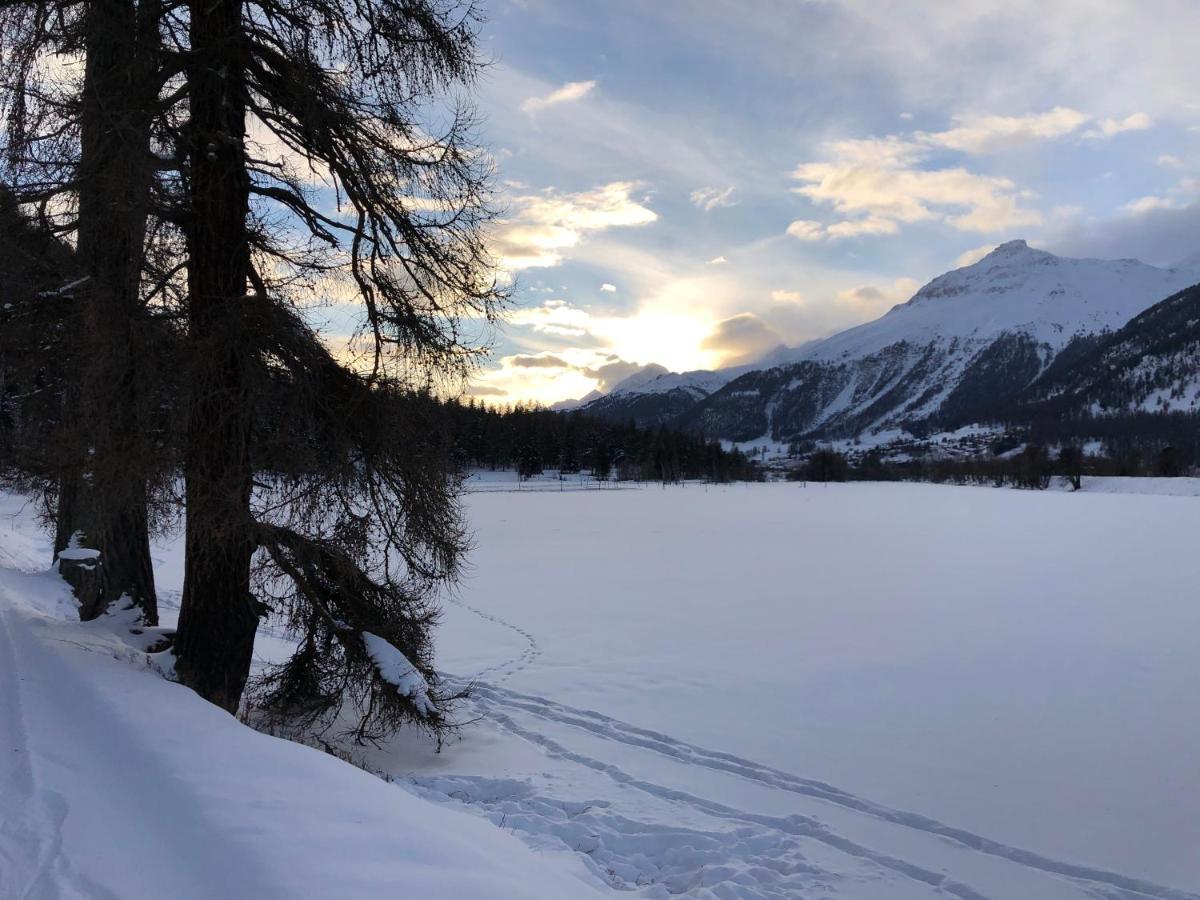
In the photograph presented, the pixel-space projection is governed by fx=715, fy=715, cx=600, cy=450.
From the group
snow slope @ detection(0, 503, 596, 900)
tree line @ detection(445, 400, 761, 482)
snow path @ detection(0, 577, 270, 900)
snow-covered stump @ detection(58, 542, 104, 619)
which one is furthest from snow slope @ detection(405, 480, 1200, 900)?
tree line @ detection(445, 400, 761, 482)

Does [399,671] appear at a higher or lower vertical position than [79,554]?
lower

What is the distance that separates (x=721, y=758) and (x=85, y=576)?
716 centimetres

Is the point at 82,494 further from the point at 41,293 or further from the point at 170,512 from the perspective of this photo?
the point at 41,293

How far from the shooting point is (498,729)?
8391 mm

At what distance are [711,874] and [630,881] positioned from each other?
24.7 inches

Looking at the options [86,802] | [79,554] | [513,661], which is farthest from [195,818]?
[513,661]

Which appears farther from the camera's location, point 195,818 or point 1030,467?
point 1030,467

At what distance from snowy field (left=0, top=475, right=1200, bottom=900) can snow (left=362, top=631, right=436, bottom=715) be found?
72 centimetres

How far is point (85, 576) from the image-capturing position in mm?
7734

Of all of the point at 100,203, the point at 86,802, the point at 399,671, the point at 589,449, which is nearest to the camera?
the point at 86,802

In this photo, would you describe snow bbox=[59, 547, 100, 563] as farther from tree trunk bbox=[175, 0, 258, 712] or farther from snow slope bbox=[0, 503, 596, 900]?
snow slope bbox=[0, 503, 596, 900]

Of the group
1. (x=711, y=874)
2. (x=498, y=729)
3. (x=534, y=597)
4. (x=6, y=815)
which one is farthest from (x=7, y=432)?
(x=534, y=597)

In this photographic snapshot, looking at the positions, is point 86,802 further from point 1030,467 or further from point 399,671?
point 1030,467

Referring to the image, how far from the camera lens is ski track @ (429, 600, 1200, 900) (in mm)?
5348
